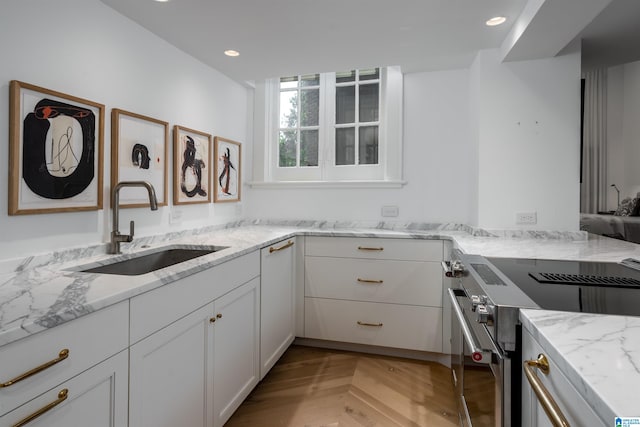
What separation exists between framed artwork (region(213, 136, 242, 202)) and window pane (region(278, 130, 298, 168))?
16.3 inches

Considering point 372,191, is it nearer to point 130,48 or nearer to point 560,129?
point 560,129

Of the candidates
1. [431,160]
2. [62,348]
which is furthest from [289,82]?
[62,348]

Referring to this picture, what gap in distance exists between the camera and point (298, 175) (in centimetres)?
312

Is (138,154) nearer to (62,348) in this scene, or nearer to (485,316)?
(62,348)

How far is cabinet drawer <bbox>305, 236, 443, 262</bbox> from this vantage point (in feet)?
7.54

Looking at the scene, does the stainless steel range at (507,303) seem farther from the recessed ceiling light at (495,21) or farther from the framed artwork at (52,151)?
the framed artwork at (52,151)

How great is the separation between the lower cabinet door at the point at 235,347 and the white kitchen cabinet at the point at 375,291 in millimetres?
672

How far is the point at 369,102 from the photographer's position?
2973 millimetres

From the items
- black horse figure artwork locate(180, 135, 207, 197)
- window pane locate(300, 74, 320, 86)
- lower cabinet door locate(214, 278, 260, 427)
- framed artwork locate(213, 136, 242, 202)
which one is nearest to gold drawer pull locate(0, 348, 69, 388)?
lower cabinet door locate(214, 278, 260, 427)

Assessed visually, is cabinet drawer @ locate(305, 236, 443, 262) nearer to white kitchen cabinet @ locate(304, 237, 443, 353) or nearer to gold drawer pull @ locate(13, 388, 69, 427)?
white kitchen cabinet @ locate(304, 237, 443, 353)

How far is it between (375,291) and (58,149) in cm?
198

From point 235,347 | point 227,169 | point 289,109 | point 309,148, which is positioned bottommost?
point 235,347

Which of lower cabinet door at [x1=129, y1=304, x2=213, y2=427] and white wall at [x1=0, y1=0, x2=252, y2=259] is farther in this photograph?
white wall at [x1=0, y1=0, x2=252, y2=259]

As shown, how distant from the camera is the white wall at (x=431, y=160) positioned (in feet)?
8.74
